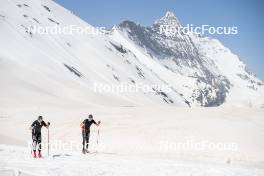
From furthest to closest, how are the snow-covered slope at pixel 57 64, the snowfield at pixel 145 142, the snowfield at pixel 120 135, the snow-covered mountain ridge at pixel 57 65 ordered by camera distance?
the snow-covered slope at pixel 57 64, the snow-covered mountain ridge at pixel 57 65, the snowfield at pixel 120 135, the snowfield at pixel 145 142

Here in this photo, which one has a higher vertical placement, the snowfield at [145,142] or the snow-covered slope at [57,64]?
the snow-covered slope at [57,64]

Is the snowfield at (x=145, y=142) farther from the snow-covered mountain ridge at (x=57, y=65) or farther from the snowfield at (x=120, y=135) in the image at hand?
the snow-covered mountain ridge at (x=57, y=65)

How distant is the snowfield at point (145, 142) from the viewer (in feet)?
56.5

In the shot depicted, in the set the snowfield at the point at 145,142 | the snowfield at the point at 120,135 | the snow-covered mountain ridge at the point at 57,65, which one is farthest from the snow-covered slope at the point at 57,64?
the snowfield at the point at 145,142

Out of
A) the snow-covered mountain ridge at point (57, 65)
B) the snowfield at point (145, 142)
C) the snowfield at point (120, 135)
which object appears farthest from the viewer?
the snow-covered mountain ridge at point (57, 65)

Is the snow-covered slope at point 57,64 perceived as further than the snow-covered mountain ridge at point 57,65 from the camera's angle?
Yes

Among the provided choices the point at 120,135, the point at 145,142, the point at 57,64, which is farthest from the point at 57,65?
the point at 145,142

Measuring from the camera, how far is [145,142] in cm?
2695

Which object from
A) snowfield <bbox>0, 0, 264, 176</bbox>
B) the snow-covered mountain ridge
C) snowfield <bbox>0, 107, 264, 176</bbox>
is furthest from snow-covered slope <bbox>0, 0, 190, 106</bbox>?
snowfield <bbox>0, 107, 264, 176</bbox>

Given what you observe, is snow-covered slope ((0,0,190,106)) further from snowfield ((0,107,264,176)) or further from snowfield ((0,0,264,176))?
snowfield ((0,107,264,176))

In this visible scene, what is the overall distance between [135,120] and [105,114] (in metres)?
4.99

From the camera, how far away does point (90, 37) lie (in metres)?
149

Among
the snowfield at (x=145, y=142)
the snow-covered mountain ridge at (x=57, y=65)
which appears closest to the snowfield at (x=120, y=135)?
the snowfield at (x=145, y=142)

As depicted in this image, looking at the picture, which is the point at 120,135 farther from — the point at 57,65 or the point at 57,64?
the point at 57,64
